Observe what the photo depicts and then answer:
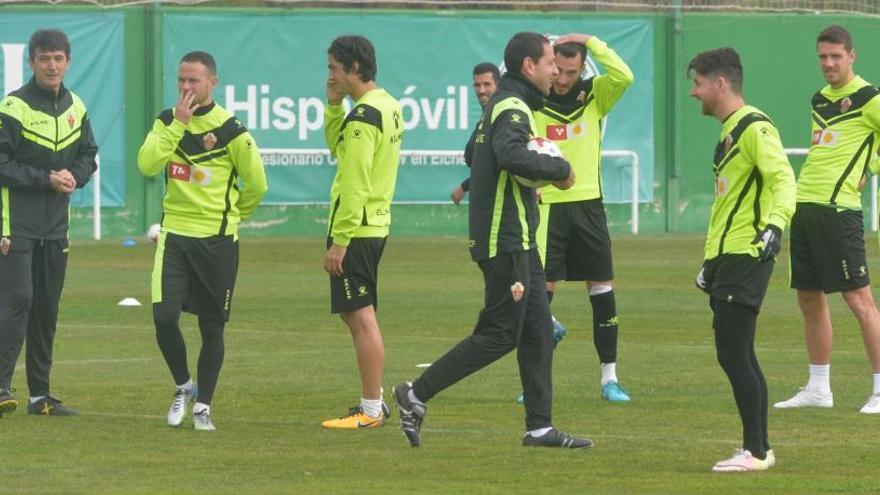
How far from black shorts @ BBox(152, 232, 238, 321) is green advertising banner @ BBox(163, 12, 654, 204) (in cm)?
1791

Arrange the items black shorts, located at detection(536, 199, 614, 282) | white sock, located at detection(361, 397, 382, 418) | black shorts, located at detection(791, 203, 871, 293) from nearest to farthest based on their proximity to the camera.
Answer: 1. white sock, located at detection(361, 397, 382, 418)
2. black shorts, located at detection(791, 203, 871, 293)
3. black shorts, located at detection(536, 199, 614, 282)

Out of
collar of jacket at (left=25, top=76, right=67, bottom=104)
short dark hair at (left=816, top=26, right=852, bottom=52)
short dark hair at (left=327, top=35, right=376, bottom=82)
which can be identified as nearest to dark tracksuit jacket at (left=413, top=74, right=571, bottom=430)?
short dark hair at (left=327, top=35, right=376, bottom=82)

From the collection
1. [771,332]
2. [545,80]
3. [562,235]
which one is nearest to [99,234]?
[771,332]

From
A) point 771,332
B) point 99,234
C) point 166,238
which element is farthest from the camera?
point 99,234

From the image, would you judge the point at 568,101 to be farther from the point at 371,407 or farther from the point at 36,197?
the point at 36,197

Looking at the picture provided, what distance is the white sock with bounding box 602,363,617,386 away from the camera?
12.1 metres

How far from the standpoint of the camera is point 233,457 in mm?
9523

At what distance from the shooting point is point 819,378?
1161 cm

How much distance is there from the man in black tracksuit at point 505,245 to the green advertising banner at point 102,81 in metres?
19.0

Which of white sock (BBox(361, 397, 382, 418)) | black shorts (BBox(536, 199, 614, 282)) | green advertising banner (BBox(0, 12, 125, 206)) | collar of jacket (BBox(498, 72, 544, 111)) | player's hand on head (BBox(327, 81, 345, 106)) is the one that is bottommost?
white sock (BBox(361, 397, 382, 418))

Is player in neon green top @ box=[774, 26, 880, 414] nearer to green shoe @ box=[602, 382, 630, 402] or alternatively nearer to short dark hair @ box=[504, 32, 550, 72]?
green shoe @ box=[602, 382, 630, 402]

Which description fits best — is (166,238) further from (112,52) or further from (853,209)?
(112,52)

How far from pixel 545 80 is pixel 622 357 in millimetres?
5026

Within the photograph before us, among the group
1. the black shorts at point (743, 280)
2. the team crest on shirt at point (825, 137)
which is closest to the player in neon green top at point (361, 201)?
the black shorts at point (743, 280)
